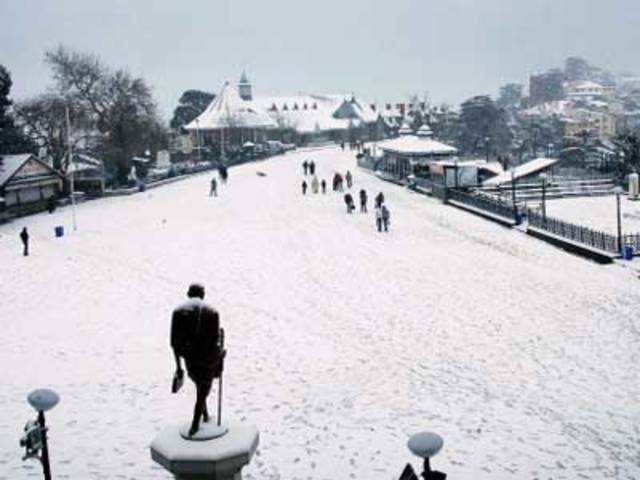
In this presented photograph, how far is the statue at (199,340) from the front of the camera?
331 inches

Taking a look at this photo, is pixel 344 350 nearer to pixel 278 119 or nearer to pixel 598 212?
pixel 598 212

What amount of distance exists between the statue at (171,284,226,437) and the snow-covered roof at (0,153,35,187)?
41766 mm

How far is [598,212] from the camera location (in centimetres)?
4356

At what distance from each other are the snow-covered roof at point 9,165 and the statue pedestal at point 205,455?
42.4 metres

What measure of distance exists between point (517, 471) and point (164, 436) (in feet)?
19.8

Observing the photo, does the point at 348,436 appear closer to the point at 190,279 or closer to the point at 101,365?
the point at 101,365

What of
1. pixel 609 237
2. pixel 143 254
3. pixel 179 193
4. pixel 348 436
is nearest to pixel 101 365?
pixel 348 436

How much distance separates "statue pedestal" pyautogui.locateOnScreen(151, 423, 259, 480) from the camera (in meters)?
7.66

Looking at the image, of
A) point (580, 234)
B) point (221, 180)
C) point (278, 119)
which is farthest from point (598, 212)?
point (278, 119)

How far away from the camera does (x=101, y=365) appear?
1733cm

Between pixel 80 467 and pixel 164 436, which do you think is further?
pixel 80 467

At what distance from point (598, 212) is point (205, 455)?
39544mm

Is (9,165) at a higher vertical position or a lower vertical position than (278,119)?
lower

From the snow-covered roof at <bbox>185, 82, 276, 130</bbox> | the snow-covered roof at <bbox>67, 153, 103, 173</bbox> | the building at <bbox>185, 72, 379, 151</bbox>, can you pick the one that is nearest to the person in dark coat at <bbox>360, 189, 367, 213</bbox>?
the snow-covered roof at <bbox>67, 153, 103, 173</bbox>
